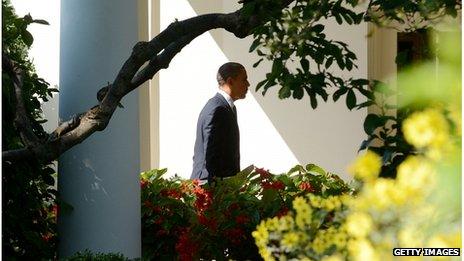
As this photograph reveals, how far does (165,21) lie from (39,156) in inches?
257

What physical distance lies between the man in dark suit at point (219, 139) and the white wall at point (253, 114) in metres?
3.75

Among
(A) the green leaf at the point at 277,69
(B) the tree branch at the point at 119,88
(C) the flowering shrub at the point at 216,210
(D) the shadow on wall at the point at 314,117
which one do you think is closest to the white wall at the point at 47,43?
(D) the shadow on wall at the point at 314,117

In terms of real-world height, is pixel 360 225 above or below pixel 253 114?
below

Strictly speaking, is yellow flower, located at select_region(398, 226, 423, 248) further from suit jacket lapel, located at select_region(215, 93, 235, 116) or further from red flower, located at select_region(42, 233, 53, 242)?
suit jacket lapel, located at select_region(215, 93, 235, 116)

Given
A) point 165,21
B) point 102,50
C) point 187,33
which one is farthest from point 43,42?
point 187,33

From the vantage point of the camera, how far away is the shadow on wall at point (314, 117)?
10.3 m

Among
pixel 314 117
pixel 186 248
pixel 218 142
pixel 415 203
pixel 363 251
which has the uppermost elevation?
pixel 314 117

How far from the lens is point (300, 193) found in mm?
5266

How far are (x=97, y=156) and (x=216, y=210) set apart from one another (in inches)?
29.4

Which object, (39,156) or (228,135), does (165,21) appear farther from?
(39,156)

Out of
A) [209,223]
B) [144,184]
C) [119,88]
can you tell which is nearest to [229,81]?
[144,184]

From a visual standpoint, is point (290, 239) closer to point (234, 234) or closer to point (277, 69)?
point (277, 69)

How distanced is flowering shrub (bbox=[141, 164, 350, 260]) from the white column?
0.97ft

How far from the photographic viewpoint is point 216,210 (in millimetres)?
5270
